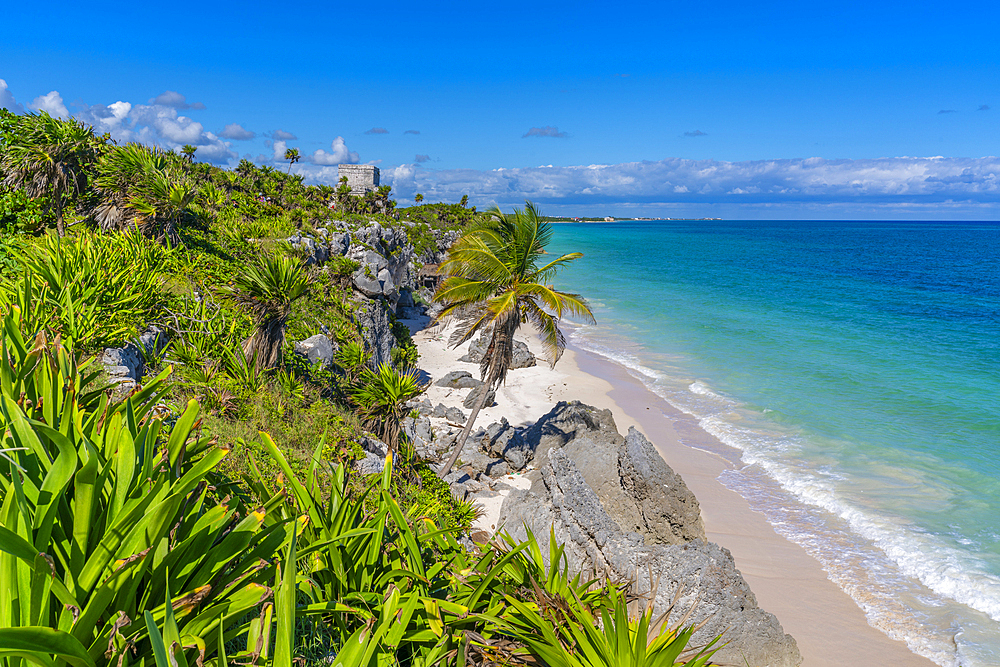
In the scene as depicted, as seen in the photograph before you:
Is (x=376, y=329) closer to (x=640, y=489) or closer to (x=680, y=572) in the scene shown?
(x=640, y=489)

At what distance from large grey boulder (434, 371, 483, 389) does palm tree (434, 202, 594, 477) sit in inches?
232

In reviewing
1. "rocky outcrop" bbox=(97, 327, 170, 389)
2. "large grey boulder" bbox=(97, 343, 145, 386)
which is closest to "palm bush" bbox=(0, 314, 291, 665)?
"rocky outcrop" bbox=(97, 327, 170, 389)

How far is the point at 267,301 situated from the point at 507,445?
757cm

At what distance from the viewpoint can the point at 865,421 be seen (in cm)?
1664

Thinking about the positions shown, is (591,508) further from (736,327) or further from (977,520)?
(736,327)

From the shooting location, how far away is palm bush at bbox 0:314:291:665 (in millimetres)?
1750

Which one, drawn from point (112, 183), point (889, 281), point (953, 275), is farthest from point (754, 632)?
point (953, 275)

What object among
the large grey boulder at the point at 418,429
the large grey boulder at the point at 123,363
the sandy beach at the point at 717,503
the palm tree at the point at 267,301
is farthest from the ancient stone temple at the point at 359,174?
the large grey boulder at the point at 123,363

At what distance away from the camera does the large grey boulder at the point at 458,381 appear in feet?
62.3

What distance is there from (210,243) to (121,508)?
565 inches

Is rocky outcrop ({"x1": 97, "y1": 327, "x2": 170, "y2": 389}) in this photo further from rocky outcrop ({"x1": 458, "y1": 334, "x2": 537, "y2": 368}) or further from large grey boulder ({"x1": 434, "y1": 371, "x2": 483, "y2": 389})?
rocky outcrop ({"x1": 458, "y1": 334, "x2": 537, "y2": 368})

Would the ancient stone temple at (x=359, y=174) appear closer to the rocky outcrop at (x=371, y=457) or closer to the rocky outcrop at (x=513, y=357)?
the rocky outcrop at (x=513, y=357)

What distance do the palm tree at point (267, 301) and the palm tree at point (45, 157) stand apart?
14.1 ft

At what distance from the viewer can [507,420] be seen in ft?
52.5
